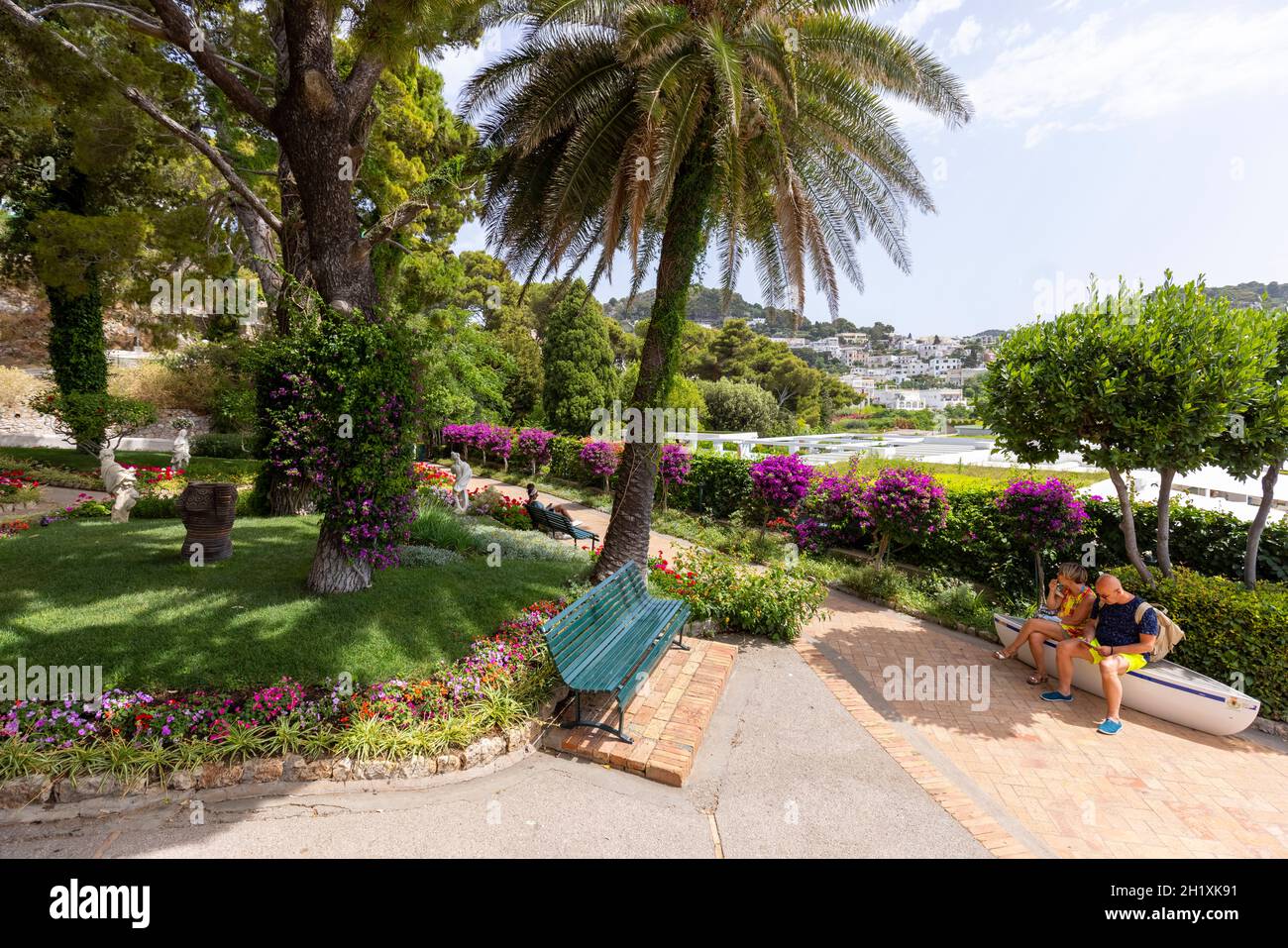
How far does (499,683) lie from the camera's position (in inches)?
179

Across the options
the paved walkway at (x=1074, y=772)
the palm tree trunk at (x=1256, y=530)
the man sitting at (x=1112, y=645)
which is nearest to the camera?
the paved walkway at (x=1074, y=772)

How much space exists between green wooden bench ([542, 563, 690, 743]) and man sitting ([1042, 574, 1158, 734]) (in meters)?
3.62

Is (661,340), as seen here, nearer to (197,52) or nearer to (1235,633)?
(197,52)

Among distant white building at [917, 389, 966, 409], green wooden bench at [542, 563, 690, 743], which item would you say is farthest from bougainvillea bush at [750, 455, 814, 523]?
distant white building at [917, 389, 966, 409]

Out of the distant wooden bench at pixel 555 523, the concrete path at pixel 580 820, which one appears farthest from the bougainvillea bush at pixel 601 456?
the concrete path at pixel 580 820

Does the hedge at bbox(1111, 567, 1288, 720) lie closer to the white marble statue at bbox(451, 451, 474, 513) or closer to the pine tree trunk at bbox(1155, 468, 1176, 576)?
the pine tree trunk at bbox(1155, 468, 1176, 576)

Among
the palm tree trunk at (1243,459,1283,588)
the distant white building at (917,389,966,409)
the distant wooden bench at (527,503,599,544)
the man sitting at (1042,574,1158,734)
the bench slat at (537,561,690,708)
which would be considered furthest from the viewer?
the distant white building at (917,389,966,409)

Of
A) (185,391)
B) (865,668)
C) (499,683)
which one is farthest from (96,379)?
(865,668)

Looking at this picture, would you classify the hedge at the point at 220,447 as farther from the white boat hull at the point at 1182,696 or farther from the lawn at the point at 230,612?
the white boat hull at the point at 1182,696

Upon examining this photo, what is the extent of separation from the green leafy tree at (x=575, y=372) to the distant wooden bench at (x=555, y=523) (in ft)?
39.2

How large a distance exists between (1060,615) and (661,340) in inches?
201

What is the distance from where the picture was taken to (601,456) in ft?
50.6

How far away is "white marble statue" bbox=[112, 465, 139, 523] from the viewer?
9.47m

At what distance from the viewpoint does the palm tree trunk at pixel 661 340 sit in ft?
21.2
